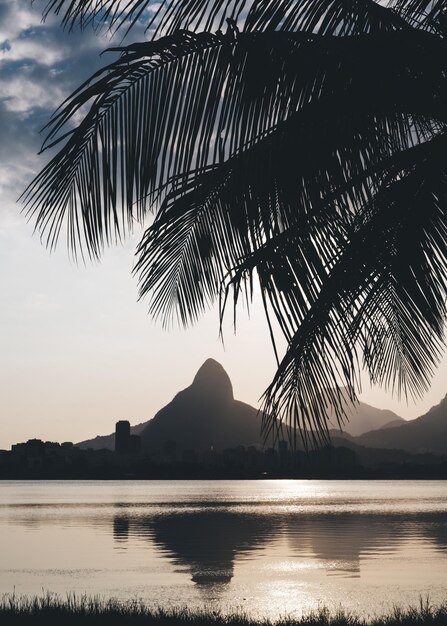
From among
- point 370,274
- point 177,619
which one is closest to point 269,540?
point 177,619

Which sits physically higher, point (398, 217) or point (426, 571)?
point (398, 217)

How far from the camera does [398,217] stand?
185 inches

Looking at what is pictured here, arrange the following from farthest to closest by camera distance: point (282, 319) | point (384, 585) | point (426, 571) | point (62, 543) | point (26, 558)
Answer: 1. point (62, 543)
2. point (26, 558)
3. point (426, 571)
4. point (384, 585)
5. point (282, 319)

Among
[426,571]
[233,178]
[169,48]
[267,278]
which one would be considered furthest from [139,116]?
[426,571]

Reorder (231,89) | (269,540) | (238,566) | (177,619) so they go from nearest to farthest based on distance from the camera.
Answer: (231,89) < (177,619) < (238,566) < (269,540)

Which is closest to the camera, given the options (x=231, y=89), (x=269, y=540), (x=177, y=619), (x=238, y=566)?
(x=231, y=89)

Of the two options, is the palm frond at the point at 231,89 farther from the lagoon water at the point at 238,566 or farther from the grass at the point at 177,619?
the lagoon water at the point at 238,566

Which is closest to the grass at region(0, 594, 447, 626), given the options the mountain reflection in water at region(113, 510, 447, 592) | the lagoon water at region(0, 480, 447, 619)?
the lagoon water at region(0, 480, 447, 619)

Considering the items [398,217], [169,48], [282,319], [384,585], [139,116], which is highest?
[169,48]

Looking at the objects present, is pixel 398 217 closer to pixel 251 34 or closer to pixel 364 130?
pixel 364 130

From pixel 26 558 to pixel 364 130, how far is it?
161 feet

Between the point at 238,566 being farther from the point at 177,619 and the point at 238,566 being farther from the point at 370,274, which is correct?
the point at 370,274

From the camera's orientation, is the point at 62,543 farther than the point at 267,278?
Yes

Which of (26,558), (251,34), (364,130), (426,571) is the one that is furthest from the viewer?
(26,558)
